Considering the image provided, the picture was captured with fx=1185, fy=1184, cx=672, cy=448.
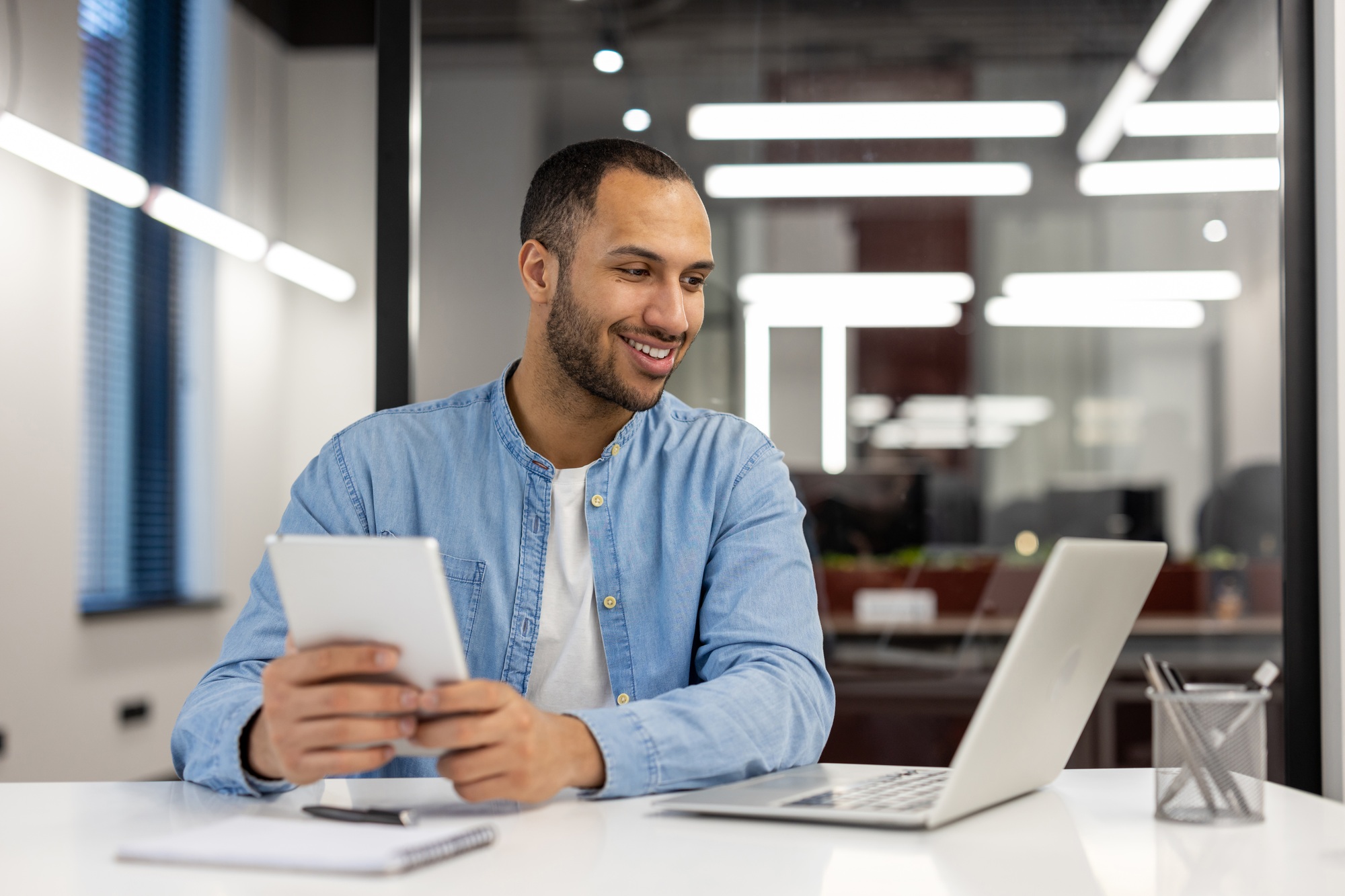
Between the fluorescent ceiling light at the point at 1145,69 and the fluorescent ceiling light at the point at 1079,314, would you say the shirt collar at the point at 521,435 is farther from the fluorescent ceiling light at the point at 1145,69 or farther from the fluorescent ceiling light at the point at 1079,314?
the fluorescent ceiling light at the point at 1079,314

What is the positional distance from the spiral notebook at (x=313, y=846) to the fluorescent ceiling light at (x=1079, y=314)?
11.0 ft

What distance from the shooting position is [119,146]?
5.00 metres

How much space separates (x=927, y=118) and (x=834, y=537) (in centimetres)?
119

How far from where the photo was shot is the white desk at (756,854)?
30.6 inches

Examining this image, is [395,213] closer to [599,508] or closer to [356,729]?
[599,508]

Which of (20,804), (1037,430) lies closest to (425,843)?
(20,804)

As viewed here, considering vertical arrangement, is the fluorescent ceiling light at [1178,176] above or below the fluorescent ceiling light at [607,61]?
below

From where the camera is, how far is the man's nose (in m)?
1.53

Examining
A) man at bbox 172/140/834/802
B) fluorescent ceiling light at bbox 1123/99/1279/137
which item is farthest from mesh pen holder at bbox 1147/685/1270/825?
fluorescent ceiling light at bbox 1123/99/1279/137

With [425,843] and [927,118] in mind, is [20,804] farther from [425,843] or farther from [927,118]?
[927,118]

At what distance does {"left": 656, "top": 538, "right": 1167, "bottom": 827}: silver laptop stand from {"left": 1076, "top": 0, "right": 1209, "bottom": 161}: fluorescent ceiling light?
76.9 inches

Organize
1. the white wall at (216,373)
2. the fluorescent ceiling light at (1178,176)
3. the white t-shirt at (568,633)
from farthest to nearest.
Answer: the white wall at (216,373)
the fluorescent ceiling light at (1178,176)
the white t-shirt at (568,633)

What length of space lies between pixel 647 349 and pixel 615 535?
25 centimetres

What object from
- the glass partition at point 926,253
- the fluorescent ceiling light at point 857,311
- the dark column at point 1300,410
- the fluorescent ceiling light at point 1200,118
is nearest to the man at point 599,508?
the glass partition at point 926,253
